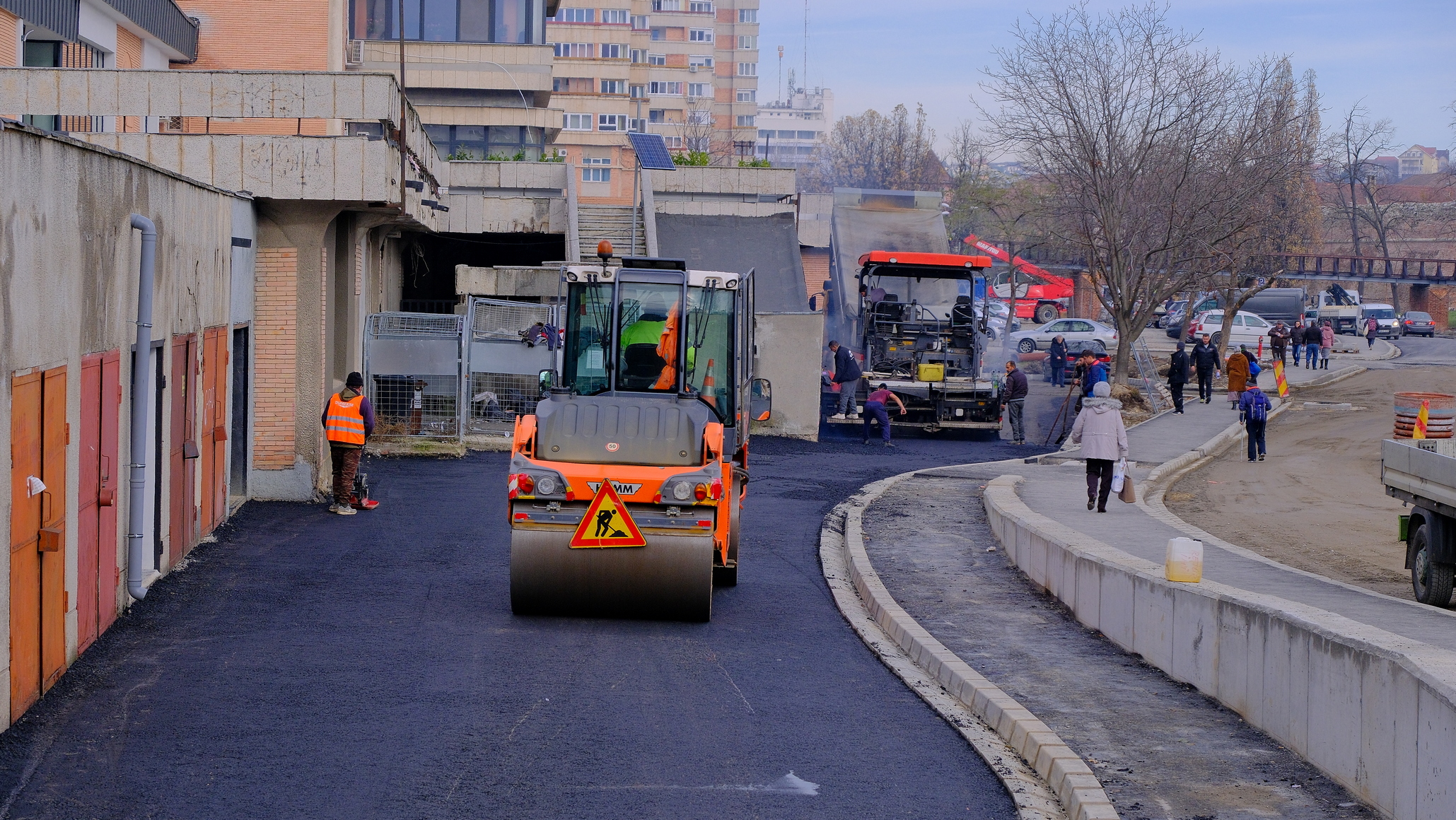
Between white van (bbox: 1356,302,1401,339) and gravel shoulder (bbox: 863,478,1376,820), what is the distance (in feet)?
176

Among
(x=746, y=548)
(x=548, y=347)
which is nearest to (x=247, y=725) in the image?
(x=746, y=548)

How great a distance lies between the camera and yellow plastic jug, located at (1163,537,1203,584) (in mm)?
10195

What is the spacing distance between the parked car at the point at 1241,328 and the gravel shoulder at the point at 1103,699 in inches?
1413

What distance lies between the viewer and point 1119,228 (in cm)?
3322

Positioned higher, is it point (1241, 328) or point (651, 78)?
point (651, 78)

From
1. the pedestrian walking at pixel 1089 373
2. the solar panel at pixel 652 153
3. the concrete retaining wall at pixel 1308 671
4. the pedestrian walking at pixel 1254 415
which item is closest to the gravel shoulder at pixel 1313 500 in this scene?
the pedestrian walking at pixel 1254 415

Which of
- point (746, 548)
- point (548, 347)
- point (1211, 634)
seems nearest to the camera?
point (1211, 634)

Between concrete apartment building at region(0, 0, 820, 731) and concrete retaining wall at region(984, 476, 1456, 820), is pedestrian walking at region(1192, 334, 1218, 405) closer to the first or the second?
concrete apartment building at region(0, 0, 820, 731)

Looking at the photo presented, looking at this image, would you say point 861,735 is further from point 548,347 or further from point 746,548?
point 548,347

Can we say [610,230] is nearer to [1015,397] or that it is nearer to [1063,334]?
[1015,397]

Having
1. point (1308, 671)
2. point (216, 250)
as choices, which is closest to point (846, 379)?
point (216, 250)

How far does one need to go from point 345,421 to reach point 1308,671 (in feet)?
36.0

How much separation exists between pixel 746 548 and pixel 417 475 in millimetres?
6244

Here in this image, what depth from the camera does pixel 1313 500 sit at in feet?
74.9
